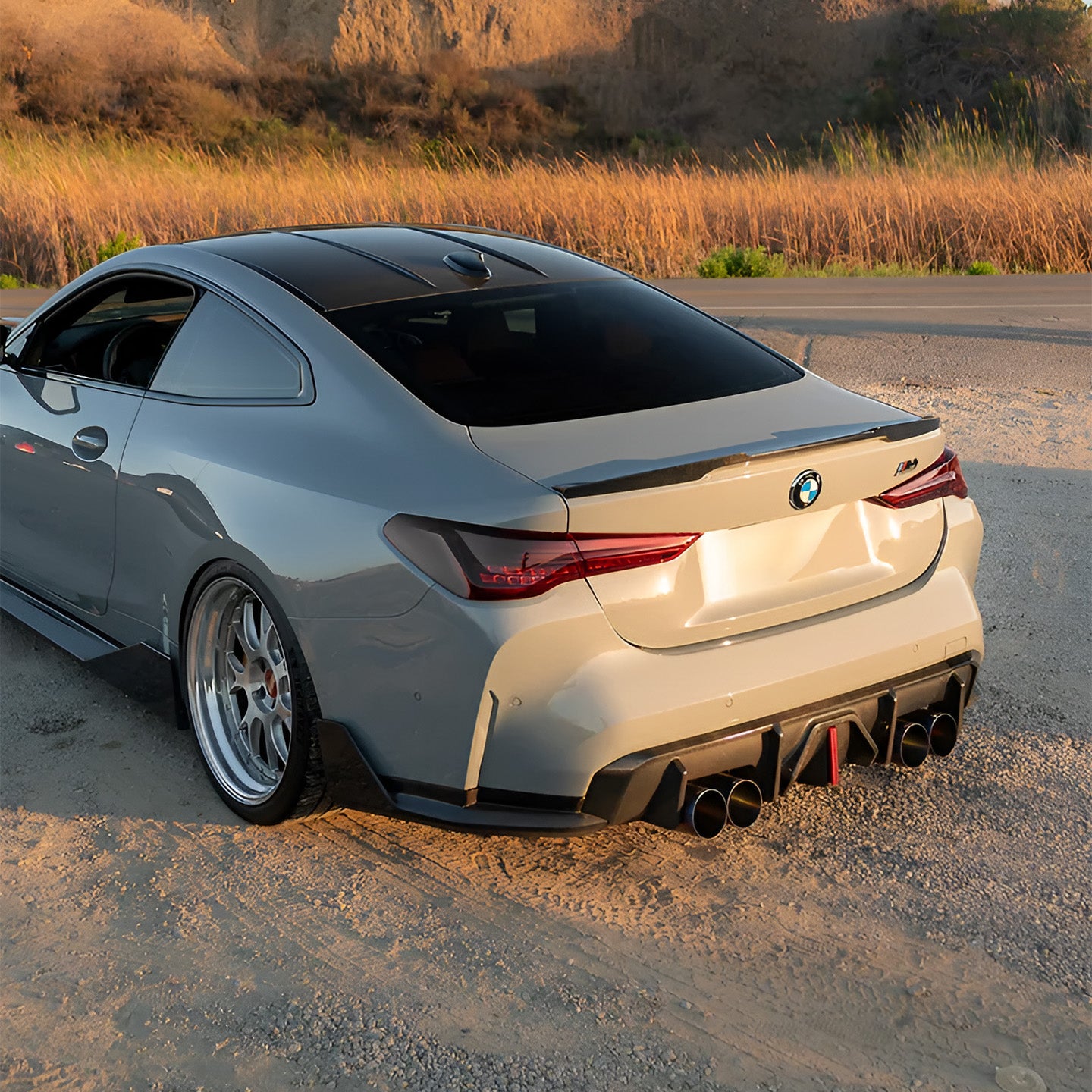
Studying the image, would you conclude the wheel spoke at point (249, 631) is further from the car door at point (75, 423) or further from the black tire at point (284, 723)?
the car door at point (75, 423)

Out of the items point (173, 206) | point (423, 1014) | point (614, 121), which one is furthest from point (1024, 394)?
point (614, 121)

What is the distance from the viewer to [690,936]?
3.22m

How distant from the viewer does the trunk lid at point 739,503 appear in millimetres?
3055

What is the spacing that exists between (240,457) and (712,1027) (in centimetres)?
186

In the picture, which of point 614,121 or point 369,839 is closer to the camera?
point 369,839

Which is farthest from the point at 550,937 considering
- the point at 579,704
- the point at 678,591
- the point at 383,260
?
the point at 383,260

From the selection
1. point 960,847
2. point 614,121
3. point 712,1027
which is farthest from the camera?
point 614,121

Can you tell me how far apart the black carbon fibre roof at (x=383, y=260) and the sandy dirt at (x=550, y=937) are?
152cm

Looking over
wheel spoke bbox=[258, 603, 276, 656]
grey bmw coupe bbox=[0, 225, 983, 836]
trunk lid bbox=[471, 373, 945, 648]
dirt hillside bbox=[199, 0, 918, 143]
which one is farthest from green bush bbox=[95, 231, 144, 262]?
dirt hillside bbox=[199, 0, 918, 143]

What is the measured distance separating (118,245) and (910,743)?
1660cm

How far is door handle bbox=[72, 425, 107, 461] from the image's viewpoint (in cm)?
423

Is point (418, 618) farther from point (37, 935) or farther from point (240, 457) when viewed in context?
point (37, 935)

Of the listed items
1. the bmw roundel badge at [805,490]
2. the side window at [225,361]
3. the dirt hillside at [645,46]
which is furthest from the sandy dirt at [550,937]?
the dirt hillside at [645,46]

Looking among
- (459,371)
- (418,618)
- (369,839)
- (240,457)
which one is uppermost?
(459,371)
